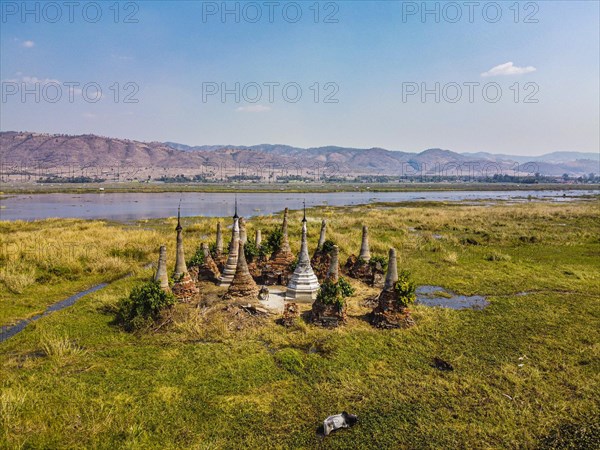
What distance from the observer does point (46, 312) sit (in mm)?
14766

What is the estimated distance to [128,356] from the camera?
10359 millimetres

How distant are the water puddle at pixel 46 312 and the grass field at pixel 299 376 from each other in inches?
19.5

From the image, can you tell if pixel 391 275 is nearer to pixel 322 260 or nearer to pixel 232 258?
pixel 322 260

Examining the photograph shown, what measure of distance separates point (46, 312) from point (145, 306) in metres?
5.54

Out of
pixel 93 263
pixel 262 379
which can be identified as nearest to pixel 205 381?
pixel 262 379

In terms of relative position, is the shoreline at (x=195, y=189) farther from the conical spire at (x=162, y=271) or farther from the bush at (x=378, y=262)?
the conical spire at (x=162, y=271)

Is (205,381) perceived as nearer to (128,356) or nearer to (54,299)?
(128,356)

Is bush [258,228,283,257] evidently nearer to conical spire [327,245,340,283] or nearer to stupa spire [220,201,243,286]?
stupa spire [220,201,243,286]

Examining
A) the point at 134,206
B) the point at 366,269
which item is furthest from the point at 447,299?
the point at 134,206

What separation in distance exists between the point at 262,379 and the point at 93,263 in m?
16.7

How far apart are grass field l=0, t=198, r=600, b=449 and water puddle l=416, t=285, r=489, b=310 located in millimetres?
703

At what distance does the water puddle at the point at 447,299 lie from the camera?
617 inches

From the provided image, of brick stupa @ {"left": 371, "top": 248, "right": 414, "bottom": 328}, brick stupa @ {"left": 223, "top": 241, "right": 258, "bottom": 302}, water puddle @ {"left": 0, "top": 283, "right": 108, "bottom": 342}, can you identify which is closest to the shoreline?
water puddle @ {"left": 0, "top": 283, "right": 108, "bottom": 342}

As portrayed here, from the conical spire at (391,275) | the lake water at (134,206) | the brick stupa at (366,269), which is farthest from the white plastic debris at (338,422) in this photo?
the lake water at (134,206)
